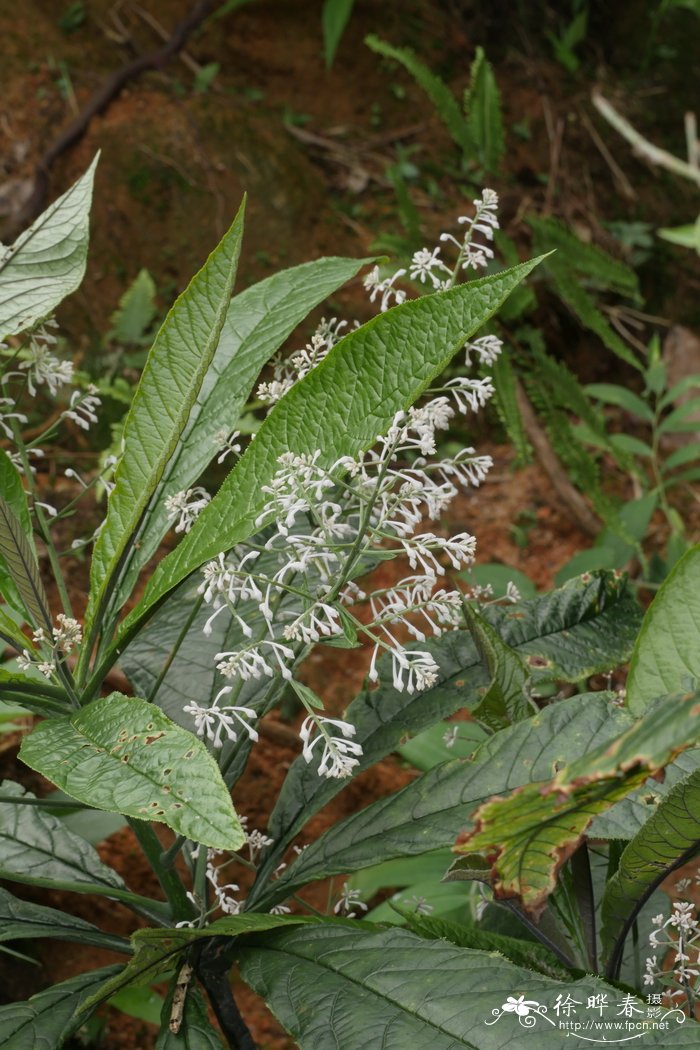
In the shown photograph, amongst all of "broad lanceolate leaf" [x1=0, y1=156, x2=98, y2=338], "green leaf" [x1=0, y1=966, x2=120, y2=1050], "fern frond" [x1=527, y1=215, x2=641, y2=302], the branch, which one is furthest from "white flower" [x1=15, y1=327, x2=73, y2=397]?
"fern frond" [x1=527, y1=215, x2=641, y2=302]

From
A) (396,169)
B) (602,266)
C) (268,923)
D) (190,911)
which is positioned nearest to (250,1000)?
(190,911)

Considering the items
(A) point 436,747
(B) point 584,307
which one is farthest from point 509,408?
(A) point 436,747

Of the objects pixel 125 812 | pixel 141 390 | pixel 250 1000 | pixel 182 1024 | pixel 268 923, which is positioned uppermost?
pixel 141 390

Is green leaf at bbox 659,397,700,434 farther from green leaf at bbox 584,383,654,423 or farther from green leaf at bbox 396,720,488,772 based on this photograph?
green leaf at bbox 396,720,488,772

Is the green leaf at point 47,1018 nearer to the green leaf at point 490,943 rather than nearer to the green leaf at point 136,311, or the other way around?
the green leaf at point 490,943

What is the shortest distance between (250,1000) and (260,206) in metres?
2.18

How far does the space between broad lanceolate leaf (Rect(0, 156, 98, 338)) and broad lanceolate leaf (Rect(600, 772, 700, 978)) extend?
0.79 metres

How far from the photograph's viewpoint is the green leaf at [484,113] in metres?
2.75

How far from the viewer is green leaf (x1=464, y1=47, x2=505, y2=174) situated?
2754 millimetres

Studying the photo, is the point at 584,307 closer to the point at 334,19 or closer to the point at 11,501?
the point at 334,19

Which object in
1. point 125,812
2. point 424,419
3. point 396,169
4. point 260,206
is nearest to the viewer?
point 125,812

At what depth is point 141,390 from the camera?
1029mm

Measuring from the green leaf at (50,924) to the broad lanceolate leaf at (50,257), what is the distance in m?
0.66

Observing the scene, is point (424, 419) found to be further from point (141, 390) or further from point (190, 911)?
point (190, 911)
